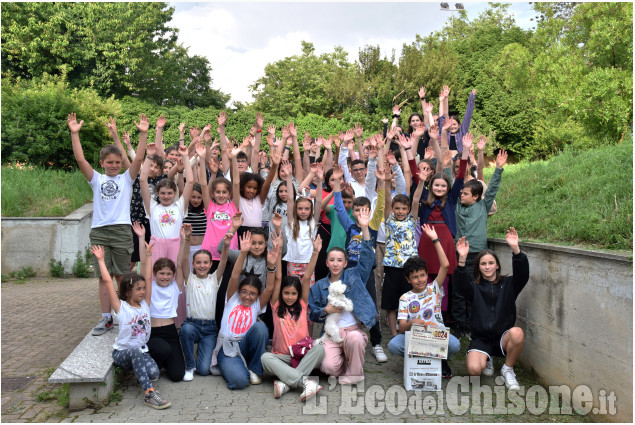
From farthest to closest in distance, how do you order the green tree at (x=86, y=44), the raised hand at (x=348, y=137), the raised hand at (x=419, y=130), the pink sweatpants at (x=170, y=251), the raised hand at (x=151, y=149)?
the green tree at (x=86, y=44), the raised hand at (x=348, y=137), the raised hand at (x=419, y=130), the raised hand at (x=151, y=149), the pink sweatpants at (x=170, y=251)

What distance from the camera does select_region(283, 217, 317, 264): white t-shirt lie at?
5887 millimetres

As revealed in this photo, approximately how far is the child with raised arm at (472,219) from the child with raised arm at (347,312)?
1.11 m

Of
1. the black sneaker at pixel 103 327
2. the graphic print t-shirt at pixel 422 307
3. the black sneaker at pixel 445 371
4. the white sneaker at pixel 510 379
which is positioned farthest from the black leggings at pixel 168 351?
the white sneaker at pixel 510 379

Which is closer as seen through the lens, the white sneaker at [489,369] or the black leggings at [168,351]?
the black leggings at [168,351]

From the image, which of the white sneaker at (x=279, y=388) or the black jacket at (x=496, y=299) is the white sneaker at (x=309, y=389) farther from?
the black jacket at (x=496, y=299)

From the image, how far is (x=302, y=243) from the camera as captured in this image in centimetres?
591

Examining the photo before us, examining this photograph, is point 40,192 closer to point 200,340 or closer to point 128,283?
point 128,283

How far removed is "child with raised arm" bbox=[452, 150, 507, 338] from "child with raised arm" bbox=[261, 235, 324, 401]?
171 centimetres

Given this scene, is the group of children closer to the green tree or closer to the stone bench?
the stone bench

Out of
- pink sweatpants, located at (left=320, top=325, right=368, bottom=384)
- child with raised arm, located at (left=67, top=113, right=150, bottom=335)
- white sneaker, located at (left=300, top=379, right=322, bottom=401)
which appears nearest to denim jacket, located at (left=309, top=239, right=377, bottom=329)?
pink sweatpants, located at (left=320, top=325, right=368, bottom=384)

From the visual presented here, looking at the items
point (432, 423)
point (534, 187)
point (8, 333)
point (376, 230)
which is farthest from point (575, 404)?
point (8, 333)

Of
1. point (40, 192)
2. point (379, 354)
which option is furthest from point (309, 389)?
point (40, 192)

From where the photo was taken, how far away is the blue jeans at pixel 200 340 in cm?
527

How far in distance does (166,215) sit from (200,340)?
1.46m
